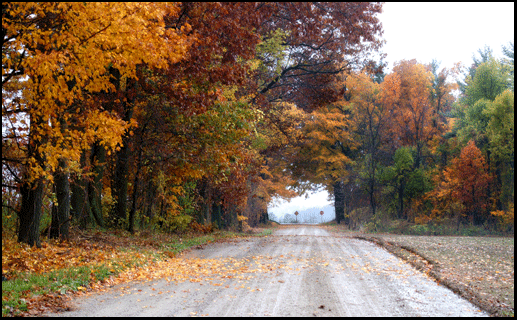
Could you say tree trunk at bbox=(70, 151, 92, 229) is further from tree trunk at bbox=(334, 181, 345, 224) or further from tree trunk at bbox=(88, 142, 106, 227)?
tree trunk at bbox=(334, 181, 345, 224)

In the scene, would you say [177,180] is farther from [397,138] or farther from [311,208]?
[311,208]

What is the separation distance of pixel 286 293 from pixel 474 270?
482 centimetres

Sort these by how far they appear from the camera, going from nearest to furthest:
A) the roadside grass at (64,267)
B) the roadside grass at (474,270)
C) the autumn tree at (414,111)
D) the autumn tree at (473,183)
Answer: the roadside grass at (64,267) → the roadside grass at (474,270) → the autumn tree at (473,183) → the autumn tree at (414,111)

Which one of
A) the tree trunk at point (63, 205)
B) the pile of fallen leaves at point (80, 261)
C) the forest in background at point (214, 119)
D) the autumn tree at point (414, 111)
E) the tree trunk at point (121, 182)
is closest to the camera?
the pile of fallen leaves at point (80, 261)

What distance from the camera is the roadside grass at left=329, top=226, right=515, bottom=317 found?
653cm

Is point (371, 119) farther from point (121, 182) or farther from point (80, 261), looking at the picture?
point (80, 261)

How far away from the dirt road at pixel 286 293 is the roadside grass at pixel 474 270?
27cm

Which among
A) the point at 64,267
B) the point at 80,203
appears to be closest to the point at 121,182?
the point at 80,203

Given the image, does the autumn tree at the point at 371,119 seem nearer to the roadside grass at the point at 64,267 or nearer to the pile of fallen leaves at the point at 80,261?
the pile of fallen leaves at the point at 80,261

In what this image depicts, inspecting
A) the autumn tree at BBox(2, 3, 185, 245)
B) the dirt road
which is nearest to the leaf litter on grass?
the dirt road

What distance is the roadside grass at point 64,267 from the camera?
626 centimetres

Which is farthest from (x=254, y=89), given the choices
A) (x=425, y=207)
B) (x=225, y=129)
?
(x=425, y=207)

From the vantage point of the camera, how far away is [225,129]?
14.1 meters

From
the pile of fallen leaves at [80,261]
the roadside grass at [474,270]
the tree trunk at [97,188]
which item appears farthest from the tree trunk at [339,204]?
the pile of fallen leaves at [80,261]
